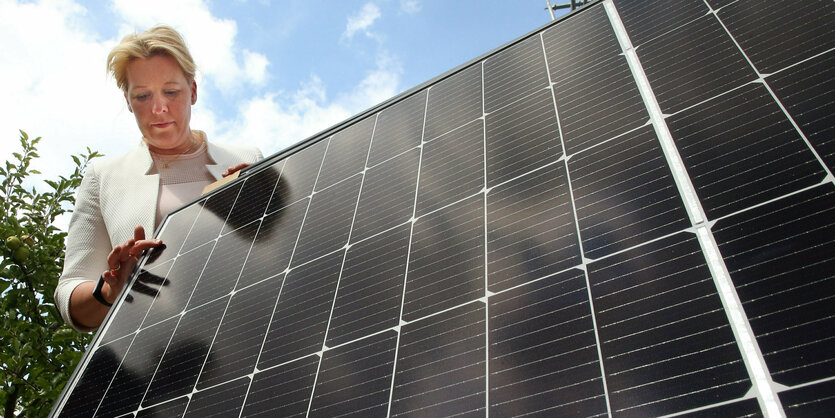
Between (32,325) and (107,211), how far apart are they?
11.5 ft

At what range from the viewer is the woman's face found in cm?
808

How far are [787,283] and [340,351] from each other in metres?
2.58

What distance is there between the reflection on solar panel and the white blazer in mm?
1575

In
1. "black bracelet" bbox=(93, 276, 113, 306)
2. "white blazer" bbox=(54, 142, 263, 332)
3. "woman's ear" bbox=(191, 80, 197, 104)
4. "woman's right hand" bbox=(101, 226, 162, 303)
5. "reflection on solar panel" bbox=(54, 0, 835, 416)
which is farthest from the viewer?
"woman's ear" bbox=(191, 80, 197, 104)

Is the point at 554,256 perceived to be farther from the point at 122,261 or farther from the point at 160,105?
the point at 160,105

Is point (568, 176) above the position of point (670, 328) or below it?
above

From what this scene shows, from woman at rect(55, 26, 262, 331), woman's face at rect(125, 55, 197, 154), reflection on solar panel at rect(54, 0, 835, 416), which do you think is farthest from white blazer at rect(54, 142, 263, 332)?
reflection on solar panel at rect(54, 0, 835, 416)

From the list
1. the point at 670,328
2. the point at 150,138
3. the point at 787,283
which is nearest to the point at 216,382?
the point at 670,328

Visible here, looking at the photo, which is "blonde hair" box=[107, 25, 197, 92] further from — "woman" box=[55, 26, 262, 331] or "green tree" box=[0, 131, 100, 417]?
"green tree" box=[0, 131, 100, 417]

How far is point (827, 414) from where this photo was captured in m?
2.13

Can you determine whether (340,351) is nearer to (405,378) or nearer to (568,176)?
(405,378)

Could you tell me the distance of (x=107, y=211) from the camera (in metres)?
8.17

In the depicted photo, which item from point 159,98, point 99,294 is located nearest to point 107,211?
point 99,294

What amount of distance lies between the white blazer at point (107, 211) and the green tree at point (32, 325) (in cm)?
251
